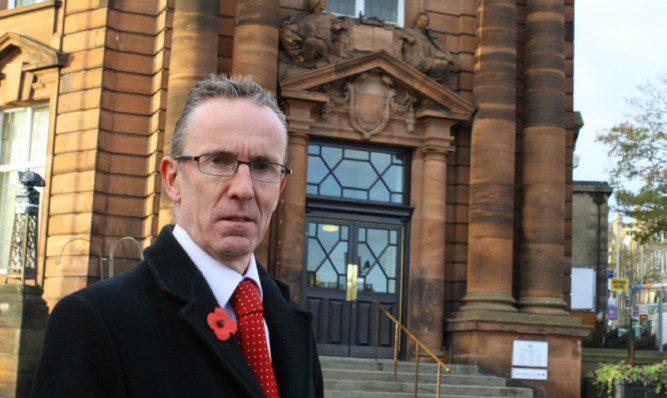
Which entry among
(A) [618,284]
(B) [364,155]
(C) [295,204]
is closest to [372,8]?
(B) [364,155]

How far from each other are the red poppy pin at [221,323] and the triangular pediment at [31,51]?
16.2 metres

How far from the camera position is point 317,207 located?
16.7m

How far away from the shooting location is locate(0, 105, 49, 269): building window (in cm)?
1848

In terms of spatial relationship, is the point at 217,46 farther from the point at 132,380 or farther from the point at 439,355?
the point at 132,380

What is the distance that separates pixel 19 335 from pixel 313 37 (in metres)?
7.21

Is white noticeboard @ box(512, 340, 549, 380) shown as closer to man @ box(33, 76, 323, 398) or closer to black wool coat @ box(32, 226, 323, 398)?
man @ box(33, 76, 323, 398)

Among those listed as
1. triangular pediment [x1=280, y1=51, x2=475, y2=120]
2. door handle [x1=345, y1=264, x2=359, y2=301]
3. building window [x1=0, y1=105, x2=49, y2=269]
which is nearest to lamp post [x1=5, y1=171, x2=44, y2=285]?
building window [x1=0, y1=105, x2=49, y2=269]

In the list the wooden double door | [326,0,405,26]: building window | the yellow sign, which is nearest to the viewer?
the wooden double door

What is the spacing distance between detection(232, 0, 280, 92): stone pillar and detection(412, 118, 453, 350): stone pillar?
327 centimetres

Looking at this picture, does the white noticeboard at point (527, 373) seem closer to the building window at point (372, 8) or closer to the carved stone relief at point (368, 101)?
the carved stone relief at point (368, 101)

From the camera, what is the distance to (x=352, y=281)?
16781 mm

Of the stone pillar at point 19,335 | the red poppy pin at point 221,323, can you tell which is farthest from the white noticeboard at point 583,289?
the red poppy pin at point 221,323

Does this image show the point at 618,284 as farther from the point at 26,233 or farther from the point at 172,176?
the point at 172,176

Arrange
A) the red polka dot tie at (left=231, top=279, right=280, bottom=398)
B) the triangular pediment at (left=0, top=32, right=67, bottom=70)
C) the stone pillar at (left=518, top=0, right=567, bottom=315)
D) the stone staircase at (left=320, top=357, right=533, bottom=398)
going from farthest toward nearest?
the triangular pediment at (left=0, top=32, right=67, bottom=70)
the stone pillar at (left=518, top=0, right=567, bottom=315)
the stone staircase at (left=320, top=357, right=533, bottom=398)
the red polka dot tie at (left=231, top=279, right=280, bottom=398)
